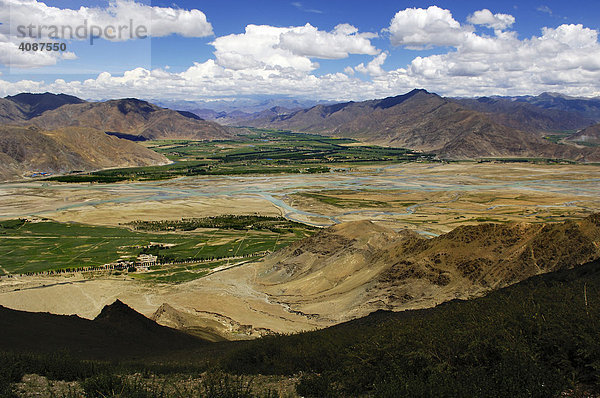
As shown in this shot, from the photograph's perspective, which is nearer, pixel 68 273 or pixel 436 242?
pixel 436 242

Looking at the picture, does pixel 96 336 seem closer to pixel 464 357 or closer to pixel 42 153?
pixel 464 357

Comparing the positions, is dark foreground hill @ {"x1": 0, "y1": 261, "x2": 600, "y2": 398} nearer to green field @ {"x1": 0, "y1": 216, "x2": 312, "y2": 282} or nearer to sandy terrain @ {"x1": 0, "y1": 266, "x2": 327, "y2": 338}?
sandy terrain @ {"x1": 0, "y1": 266, "x2": 327, "y2": 338}

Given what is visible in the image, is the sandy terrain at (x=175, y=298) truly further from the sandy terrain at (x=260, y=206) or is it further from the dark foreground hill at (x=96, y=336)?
the dark foreground hill at (x=96, y=336)

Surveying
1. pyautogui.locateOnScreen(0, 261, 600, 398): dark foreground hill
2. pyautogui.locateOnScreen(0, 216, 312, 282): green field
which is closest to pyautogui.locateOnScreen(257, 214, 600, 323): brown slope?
pyautogui.locateOnScreen(0, 261, 600, 398): dark foreground hill

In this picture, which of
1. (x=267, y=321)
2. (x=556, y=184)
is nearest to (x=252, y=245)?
(x=267, y=321)

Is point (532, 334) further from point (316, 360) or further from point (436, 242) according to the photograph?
point (436, 242)

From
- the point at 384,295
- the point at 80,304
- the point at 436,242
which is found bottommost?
the point at 80,304
